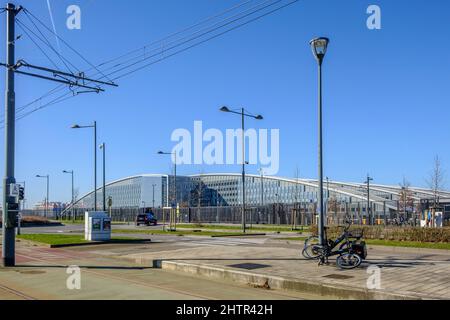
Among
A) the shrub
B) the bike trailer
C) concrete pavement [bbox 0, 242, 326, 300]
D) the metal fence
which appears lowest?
the metal fence

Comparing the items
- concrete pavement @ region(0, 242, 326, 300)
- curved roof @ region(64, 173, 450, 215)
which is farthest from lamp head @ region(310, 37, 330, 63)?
curved roof @ region(64, 173, 450, 215)

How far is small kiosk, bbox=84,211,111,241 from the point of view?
2653 centimetres

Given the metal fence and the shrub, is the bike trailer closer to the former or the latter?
the shrub

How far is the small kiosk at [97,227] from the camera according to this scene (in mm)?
26531

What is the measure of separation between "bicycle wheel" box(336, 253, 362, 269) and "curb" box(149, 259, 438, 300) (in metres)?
2.27

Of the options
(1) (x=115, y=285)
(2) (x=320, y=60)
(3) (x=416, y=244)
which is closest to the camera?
(1) (x=115, y=285)

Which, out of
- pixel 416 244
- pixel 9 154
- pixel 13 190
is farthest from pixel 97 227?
pixel 416 244

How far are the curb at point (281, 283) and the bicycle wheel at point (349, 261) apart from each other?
2.27 meters

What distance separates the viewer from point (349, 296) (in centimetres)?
998

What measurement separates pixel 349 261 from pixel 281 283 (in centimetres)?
248

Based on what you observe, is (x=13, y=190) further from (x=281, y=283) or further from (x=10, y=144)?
(x=281, y=283)

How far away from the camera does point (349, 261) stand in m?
13.0

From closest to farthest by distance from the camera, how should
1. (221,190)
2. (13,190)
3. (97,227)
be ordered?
(13,190)
(97,227)
(221,190)
